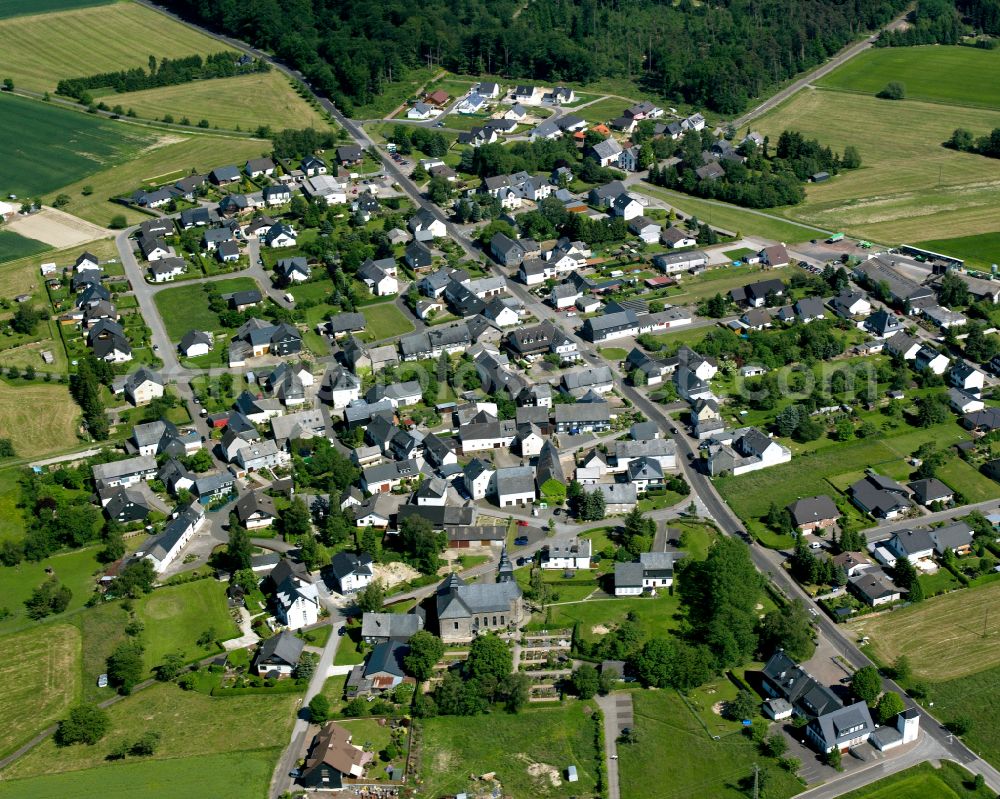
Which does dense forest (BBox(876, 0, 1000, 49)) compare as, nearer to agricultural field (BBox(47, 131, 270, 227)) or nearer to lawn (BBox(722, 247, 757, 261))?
lawn (BBox(722, 247, 757, 261))

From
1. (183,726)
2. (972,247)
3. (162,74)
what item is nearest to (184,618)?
(183,726)

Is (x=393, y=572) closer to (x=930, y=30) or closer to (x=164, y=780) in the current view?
(x=164, y=780)

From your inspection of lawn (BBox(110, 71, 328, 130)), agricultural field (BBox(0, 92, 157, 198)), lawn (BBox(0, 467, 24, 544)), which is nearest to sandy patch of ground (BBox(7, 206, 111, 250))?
agricultural field (BBox(0, 92, 157, 198))

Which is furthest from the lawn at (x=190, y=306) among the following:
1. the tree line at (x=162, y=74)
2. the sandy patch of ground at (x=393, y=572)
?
the tree line at (x=162, y=74)

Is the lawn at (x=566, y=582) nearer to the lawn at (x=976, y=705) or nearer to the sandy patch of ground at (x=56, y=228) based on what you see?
the lawn at (x=976, y=705)

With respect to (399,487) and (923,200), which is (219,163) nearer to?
(399,487)

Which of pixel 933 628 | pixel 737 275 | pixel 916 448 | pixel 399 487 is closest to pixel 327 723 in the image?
pixel 399 487

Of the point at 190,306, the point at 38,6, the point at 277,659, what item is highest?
the point at 38,6
